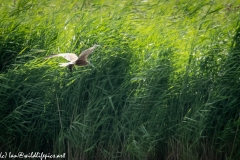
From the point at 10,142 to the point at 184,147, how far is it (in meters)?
2.07

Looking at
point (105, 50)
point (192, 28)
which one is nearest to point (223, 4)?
point (192, 28)

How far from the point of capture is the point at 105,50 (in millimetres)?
4988

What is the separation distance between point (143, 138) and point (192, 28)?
1.59 m

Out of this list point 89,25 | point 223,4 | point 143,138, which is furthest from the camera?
point 223,4

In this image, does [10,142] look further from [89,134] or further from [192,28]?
[192,28]

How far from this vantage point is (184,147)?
496 cm

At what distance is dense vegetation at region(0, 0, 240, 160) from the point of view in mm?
4875

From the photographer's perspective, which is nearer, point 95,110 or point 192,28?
point 95,110

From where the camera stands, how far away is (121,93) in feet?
16.2

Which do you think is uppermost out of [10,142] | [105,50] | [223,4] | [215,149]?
[223,4]

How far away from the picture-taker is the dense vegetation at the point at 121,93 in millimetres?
4875

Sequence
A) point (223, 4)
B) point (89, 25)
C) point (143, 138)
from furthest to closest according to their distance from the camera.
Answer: point (223, 4)
point (89, 25)
point (143, 138)

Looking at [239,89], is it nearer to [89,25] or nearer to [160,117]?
[160,117]

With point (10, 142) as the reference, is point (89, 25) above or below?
above
